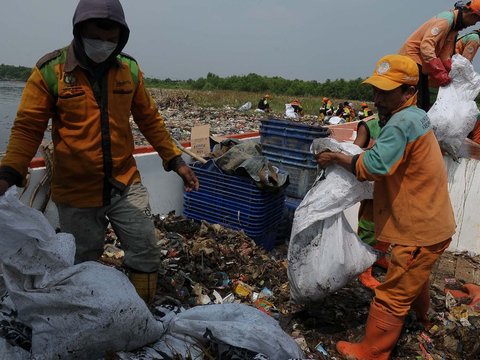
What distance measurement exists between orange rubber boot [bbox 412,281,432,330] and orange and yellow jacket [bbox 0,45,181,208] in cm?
205

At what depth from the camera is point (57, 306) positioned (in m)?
1.70

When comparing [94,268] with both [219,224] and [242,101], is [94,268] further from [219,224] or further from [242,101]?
[242,101]

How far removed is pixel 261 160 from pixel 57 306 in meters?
2.68

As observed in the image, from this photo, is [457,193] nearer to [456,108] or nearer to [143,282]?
[456,108]

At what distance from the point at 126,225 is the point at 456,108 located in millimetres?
3742

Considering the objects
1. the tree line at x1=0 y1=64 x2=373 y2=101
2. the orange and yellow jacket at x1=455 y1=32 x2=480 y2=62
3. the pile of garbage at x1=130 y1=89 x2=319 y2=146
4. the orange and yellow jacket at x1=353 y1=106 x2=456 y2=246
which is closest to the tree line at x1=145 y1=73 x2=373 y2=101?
the tree line at x1=0 y1=64 x2=373 y2=101

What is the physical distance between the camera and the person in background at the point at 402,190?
8.02 feet

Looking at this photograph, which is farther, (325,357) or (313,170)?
(313,170)

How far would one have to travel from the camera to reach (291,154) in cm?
468

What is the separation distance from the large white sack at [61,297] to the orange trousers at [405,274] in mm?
1402

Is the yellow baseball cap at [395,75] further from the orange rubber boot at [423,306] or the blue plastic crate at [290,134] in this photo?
the blue plastic crate at [290,134]

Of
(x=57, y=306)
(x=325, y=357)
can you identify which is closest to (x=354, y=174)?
(x=325, y=357)

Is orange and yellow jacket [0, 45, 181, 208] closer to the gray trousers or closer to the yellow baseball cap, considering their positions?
the gray trousers

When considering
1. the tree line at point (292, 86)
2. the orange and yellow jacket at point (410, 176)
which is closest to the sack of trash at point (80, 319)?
the orange and yellow jacket at point (410, 176)
